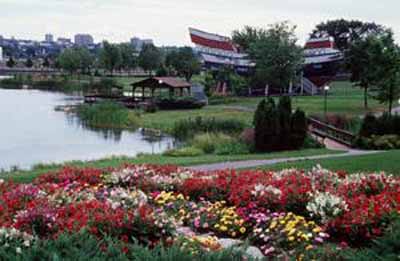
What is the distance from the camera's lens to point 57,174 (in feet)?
35.6

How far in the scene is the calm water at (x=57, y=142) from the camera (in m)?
27.0

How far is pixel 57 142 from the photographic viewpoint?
32.5 meters

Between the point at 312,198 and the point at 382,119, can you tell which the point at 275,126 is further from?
the point at 312,198

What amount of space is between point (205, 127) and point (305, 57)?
114 ft

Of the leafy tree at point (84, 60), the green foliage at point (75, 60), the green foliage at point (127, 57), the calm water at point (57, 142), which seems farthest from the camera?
the leafy tree at point (84, 60)

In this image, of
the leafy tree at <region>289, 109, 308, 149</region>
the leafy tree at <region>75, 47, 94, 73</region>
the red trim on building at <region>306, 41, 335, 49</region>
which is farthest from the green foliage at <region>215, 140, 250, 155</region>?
the leafy tree at <region>75, 47, 94, 73</region>

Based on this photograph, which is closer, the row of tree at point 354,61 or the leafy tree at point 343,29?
the row of tree at point 354,61

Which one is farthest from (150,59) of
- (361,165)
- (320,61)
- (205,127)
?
(361,165)

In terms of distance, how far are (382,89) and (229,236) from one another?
118ft

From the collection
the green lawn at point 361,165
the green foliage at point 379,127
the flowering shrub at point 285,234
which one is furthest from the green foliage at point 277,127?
the flowering shrub at point 285,234

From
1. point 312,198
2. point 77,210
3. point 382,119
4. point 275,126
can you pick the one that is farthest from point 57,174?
point 382,119

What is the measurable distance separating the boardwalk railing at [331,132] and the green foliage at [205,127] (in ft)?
13.2

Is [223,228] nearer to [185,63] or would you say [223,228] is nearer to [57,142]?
[57,142]

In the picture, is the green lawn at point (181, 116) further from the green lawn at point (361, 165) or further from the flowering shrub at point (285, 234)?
the flowering shrub at point (285, 234)
